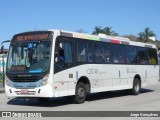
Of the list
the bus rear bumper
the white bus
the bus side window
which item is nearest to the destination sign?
the white bus

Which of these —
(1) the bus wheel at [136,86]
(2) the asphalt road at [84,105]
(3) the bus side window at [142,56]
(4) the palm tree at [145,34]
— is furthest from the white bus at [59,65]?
(4) the palm tree at [145,34]

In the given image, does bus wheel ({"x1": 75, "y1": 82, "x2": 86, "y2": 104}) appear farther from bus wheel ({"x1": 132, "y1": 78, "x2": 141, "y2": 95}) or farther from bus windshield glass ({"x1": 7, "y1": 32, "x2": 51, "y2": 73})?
bus wheel ({"x1": 132, "y1": 78, "x2": 141, "y2": 95})

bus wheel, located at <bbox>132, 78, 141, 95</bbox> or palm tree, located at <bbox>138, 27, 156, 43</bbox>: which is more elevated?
palm tree, located at <bbox>138, 27, 156, 43</bbox>

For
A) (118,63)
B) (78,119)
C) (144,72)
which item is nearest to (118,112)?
(78,119)

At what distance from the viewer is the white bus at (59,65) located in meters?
15.4

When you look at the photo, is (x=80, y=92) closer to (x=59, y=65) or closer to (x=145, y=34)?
(x=59, y=65)

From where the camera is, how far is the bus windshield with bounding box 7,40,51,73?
1546 cm

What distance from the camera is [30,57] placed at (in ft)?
51.4

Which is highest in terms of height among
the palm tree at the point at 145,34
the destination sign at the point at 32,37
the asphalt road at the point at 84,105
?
the palm tree at the point at 145,34

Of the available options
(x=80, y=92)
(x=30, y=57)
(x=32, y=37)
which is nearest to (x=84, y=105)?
(x=80, y=92)

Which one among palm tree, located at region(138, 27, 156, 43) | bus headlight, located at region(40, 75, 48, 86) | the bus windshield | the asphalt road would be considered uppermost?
palm tree, located at region(138, 27, 156, 43)

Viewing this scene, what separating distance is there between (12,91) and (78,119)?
483 cm

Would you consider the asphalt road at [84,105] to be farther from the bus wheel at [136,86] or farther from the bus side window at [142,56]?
the bus side window at [142,56]

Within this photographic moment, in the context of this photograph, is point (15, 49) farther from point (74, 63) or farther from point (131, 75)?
point (131, 75)
